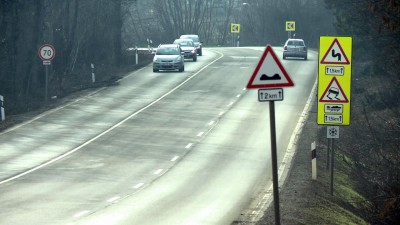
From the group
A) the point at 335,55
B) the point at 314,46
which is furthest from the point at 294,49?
the point at 335,55

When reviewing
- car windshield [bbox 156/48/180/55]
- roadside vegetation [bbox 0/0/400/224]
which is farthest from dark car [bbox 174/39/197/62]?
car windshield [bbox 156/48/180/55]

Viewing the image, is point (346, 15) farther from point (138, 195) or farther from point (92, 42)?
point (138, 195)

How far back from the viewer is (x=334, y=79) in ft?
64.1

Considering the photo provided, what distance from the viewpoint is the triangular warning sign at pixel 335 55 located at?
62.7 ft

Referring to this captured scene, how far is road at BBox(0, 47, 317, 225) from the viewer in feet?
62.6

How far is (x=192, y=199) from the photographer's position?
20.6 metres

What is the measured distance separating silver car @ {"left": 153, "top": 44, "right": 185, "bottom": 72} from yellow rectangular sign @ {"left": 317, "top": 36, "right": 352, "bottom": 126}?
111ft

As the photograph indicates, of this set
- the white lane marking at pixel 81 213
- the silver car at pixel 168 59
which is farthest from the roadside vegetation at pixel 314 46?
the white lane marking at pixel 81 213

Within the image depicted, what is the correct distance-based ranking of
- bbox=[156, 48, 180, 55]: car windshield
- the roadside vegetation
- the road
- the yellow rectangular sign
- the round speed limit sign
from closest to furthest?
the road, the yellow rectangular sign, the roadside vegetation, the round speed limit sign, bbox=[156, 48, 180, 55]: car windshield

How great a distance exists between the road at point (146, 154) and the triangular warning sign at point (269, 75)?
18.7ft

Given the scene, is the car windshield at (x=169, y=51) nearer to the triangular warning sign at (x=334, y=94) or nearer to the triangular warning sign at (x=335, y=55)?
the triangular warning sign at (x=334, y=94)

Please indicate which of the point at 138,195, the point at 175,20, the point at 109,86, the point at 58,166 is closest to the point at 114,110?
the point at 109,86

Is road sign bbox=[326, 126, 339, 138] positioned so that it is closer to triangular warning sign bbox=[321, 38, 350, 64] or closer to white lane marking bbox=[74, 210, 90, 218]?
triangular warning sign bbox=[321, 38, 350, 64]

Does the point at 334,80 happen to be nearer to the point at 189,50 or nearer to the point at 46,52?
the point at 46,52
